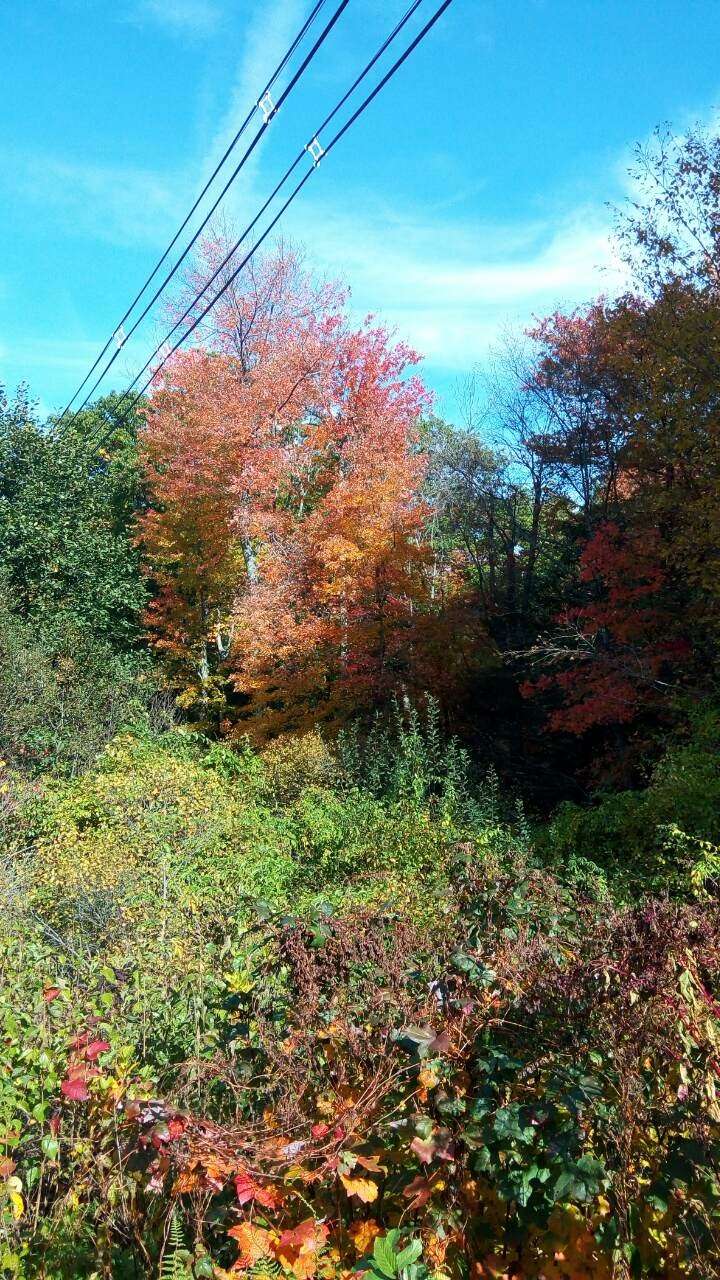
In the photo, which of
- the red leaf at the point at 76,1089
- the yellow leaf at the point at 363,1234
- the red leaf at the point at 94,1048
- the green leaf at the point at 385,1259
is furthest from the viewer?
the red leaf at the point at 94,1048

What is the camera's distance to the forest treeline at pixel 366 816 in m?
2.13

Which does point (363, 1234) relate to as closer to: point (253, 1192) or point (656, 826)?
point (253, 1192)

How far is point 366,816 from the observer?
28.2ft

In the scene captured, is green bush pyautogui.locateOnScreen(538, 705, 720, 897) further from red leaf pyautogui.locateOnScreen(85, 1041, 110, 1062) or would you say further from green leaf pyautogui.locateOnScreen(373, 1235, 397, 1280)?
green leaf pyautogui.locateOnScreen(373, 1235, 397, 1280)

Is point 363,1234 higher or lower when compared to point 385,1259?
lower

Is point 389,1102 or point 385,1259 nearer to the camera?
point 385,1259

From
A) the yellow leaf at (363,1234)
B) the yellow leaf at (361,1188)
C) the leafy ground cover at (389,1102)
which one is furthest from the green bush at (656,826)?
the yellow leaf at (361,1188)

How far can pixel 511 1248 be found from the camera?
82.4 inches

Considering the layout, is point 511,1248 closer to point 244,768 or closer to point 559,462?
point 244,768

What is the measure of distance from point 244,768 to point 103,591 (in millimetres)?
8744

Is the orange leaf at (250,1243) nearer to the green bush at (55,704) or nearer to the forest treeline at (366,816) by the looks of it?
the forest treeline at (366,816)

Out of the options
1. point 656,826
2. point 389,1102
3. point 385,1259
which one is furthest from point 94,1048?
point 656,826

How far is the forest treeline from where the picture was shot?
213 cm

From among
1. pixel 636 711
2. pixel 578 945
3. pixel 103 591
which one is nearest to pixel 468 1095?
pixel 578 945
